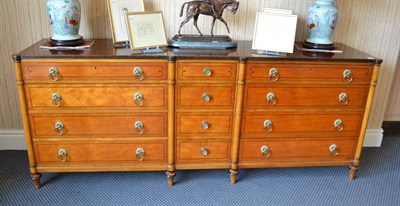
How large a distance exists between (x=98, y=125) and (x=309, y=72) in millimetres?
1297

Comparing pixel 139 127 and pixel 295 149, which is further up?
pixel 139 127

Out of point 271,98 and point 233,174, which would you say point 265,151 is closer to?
point 233,174

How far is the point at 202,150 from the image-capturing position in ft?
7.22

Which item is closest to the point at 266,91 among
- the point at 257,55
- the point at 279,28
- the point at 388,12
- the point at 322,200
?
the point at 257,55

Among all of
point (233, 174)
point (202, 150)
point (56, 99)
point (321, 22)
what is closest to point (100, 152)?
point (56, 99)

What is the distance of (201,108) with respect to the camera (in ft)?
6.91

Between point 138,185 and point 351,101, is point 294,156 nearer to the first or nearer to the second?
point 351,101

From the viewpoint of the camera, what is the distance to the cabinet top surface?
1.93 meters

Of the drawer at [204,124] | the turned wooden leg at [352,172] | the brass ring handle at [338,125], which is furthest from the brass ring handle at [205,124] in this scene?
the turned wooden leg at [352,172]

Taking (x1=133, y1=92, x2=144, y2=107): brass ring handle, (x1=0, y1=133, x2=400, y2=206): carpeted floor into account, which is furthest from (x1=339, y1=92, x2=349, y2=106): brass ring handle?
(x1=133, y1=92, x2=144, y2=107): brass ring handle

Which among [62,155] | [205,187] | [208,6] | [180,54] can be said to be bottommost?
[205,187]

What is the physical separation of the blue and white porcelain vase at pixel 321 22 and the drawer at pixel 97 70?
1027 mm

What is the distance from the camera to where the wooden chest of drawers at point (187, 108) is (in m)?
1.97

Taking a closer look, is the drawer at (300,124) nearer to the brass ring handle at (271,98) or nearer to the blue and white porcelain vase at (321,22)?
the brass ring handle at (271,98)
